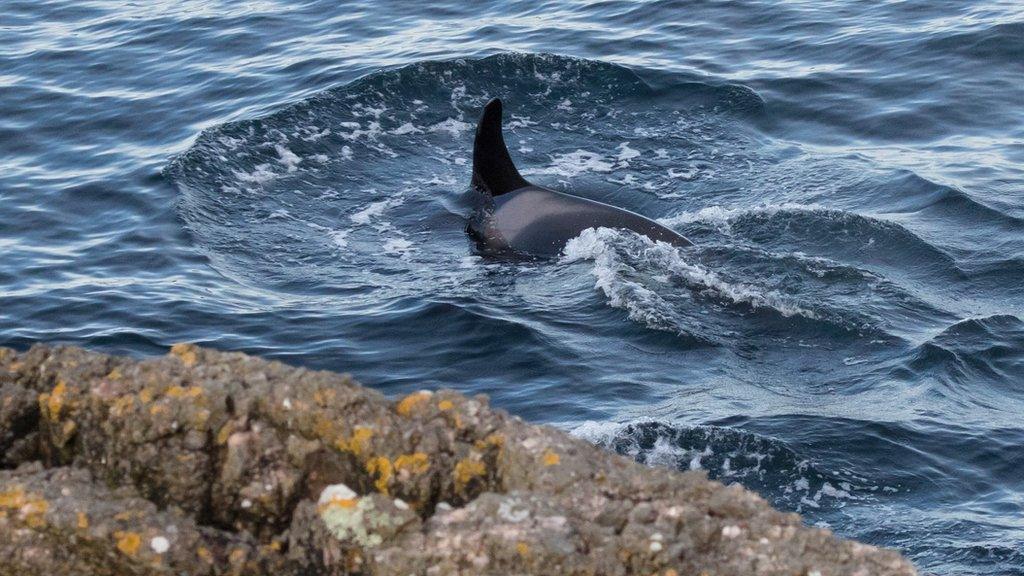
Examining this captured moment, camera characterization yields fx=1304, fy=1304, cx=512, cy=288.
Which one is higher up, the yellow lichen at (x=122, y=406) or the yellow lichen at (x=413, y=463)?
the yellow lichen at (x=122, y=406)

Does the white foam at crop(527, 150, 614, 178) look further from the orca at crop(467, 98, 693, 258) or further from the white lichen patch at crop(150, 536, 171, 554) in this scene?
the white lichen patch at crop(150, 536, 171, 554)

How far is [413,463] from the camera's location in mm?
3686

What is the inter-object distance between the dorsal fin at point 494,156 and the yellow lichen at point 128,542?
8253 millimetres

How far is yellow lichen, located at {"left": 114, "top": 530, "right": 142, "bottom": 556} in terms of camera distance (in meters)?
3.44

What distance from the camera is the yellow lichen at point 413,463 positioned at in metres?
3.68

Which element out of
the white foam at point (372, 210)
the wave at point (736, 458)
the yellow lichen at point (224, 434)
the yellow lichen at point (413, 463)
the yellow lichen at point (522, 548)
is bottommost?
the wave at point (736, 458)

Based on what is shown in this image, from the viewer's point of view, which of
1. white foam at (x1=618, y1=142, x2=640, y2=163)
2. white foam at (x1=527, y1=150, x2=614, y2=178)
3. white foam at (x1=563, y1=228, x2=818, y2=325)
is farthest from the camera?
white foam at (x1=618, y1=142, x2=640, y2=163)

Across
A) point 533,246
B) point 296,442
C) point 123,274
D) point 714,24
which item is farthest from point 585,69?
point 296,442

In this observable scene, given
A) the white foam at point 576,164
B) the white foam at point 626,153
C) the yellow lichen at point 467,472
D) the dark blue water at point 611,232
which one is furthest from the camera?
the white foam at point 626,153

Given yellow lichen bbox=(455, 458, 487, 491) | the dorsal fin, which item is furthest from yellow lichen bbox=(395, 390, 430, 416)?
the dorsal fin

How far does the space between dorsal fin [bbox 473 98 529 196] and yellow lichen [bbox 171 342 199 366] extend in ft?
24.8

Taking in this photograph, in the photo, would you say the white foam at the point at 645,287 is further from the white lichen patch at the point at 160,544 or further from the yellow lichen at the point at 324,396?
the white lichen patch at the point at 160,544

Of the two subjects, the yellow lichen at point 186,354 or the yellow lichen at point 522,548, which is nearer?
the yellow lichen at point 522,548

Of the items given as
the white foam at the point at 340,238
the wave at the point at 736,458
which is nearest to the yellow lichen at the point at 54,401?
the wave at the point at 736,458
